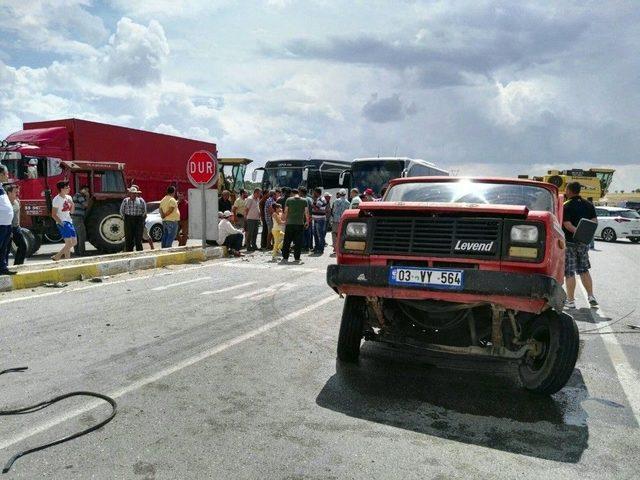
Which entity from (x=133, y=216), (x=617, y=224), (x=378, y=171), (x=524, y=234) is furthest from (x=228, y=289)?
(x=617, y=224)

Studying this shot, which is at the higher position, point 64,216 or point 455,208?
point 455,208

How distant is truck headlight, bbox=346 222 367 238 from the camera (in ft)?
14.9

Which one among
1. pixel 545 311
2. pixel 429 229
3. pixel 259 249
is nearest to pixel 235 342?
pixel 429 229

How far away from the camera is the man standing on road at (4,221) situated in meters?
8.33

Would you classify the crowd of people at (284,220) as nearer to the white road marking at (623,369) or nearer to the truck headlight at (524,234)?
the white road marking at (623,369)

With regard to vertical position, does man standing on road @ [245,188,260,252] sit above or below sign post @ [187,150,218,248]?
below

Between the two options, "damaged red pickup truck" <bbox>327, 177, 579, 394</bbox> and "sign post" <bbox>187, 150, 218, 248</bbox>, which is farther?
"sign post" <bbox>187, 150, 218, 248</bbox>

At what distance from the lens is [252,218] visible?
1572 cm

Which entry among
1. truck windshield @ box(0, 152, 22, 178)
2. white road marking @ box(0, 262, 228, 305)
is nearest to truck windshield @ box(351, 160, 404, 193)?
white road marking @ box(0, 262, 228, 305)

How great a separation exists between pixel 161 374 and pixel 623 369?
4.15 meters

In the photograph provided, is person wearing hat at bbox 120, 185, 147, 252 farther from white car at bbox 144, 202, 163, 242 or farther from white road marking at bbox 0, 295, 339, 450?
white road marking at bbox 0, 295, 339, 450

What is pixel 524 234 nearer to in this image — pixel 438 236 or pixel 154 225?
pixel 438 236

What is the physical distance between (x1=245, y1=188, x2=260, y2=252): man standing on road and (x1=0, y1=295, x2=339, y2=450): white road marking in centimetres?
843

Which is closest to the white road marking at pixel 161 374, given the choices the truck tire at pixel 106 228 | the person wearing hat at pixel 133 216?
the person wearing hat at pixel 133 216
